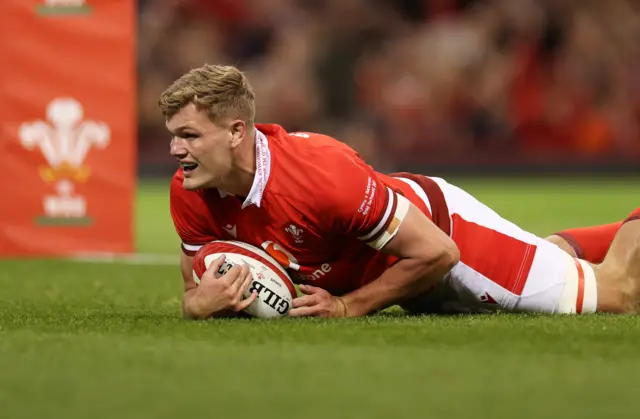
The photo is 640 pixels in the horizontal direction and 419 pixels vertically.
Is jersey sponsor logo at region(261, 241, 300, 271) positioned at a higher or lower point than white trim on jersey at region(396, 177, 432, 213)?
lower

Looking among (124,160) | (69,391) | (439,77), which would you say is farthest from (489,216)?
(439,77)

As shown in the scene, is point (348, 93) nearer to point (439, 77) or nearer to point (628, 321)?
point (439, 77)

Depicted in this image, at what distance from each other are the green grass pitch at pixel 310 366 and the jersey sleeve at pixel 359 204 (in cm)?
30

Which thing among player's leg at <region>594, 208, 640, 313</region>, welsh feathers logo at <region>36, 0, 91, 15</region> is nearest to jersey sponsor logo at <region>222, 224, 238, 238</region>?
player's leg at <region>594, 208, 640, 313</region>

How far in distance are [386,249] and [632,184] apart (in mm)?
12199

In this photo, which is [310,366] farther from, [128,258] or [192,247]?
[128,258]

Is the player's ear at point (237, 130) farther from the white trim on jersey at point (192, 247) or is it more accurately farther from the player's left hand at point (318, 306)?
the player's left hand at point (318, 306)

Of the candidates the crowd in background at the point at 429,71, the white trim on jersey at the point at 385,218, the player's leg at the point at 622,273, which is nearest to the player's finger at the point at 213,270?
the white trim on jersey at the point at 385,218

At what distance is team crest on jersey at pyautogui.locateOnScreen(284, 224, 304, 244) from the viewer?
416 cm

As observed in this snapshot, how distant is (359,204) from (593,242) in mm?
1351

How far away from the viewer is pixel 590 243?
4.96 m

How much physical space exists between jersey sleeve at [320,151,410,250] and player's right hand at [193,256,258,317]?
0.33 metres

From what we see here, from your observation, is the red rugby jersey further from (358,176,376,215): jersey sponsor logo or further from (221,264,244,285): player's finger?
(221,264,244,285): player's finger

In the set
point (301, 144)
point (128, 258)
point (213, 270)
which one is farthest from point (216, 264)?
point (128, 258)
